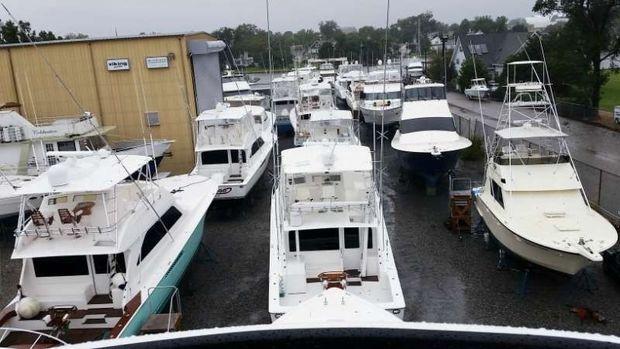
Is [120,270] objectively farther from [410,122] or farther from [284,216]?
[410,122]

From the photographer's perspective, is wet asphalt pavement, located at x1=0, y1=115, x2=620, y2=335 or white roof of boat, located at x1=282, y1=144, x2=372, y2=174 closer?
wet asphalt pavement, located at x1=0, y1=115, x2=620, y2=335

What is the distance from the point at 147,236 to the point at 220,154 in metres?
6.03

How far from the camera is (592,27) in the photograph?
80.3 feet

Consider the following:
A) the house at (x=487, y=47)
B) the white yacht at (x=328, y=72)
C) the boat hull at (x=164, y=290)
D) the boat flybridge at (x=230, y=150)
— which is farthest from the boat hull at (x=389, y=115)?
the house at (x=487, y=47)

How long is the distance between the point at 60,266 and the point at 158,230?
68.9 inches

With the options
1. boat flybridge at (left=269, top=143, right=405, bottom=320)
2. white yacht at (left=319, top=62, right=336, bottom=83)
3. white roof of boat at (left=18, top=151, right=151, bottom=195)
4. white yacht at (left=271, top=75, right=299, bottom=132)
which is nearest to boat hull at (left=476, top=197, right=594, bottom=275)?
boat flybridge at (left=269, top=143, right=405, bottom=320)

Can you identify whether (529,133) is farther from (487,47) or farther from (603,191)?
(487,47)

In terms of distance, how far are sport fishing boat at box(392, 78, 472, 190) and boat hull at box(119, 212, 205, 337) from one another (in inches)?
284

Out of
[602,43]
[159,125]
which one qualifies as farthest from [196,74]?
[602,43]

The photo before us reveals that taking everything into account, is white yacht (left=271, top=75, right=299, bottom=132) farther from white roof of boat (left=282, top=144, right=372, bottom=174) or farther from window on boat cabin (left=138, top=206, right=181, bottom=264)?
window on boat cabin (left=138, top=206, right=181, bottom=264)

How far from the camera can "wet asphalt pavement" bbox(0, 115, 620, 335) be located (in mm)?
8461

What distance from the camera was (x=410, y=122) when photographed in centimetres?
1680

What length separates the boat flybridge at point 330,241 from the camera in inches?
305

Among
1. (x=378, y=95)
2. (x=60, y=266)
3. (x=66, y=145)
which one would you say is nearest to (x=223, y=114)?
(x=66, y=145)
